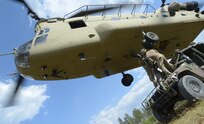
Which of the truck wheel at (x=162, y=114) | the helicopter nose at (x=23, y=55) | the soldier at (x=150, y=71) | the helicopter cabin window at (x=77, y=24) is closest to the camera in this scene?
the truck wheel at (x=162, y=114)

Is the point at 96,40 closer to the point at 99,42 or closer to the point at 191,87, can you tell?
the point at 99,42

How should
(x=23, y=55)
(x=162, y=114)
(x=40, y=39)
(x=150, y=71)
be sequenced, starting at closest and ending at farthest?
(x=162, y=114), (x=150, y=71), (x=23, y=55), (x=40, y=39)

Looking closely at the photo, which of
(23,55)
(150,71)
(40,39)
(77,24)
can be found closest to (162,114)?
(150,71)

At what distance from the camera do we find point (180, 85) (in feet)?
32.8

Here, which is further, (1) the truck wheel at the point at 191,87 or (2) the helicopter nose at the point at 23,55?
(2) the helicopter nose at the point at 23,55

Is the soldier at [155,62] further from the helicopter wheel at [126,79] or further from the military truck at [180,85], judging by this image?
the helicopter wheel at [126,79]

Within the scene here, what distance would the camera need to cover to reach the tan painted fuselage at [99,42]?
49.8 ft

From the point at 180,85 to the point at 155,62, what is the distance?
70.8 inches

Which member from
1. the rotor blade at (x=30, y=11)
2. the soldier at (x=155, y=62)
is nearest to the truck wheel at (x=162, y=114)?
the soldier at (x=155, y=62)

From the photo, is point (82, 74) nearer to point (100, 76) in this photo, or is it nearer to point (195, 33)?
point (100, 76)

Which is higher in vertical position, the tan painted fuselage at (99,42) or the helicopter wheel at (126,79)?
the tan painted fuselage at (99,42)

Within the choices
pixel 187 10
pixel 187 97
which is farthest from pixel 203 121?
pixel 187 10

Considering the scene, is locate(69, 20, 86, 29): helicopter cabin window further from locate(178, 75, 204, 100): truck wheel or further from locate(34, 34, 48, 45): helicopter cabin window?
locate(178, 75, 204, 100): truck wheel

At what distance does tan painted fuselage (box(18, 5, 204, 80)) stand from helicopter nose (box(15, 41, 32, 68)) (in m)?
0.23
